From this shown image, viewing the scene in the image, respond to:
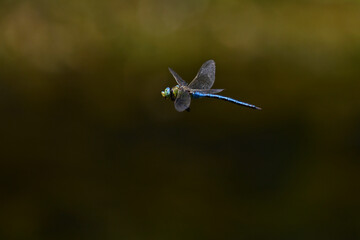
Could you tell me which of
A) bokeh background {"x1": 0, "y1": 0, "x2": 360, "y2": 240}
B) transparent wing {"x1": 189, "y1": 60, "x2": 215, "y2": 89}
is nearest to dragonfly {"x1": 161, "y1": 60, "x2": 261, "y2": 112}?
transparent wing {"x1": 189, "y1": 60, "x2": 215, "y2": 89}

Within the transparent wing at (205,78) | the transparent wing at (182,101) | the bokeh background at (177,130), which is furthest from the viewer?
the bokeh background at (177,130)

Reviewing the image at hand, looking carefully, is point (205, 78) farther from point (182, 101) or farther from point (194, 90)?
point (182, 101)

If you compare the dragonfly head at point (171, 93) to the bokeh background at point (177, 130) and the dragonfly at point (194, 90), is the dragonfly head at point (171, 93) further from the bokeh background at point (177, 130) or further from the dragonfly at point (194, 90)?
the bokeh background at point (177, 130)

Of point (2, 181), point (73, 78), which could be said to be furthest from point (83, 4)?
point (2, 181)

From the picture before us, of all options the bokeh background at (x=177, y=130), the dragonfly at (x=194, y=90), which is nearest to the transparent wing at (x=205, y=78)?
the dragonfly at (x=194, y=90)

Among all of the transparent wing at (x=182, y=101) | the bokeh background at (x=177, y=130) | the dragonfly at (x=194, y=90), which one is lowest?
the transparent wing at (x=182, y=101)

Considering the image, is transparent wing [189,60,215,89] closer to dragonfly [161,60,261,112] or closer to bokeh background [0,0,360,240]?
dragonfly [161,60,261,112]

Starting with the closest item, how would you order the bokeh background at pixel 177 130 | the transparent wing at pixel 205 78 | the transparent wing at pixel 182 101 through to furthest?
the transparent wing at pixel 182 101, the transparent wing at pixel 205 78, the bokeh background at pixel 177 130
